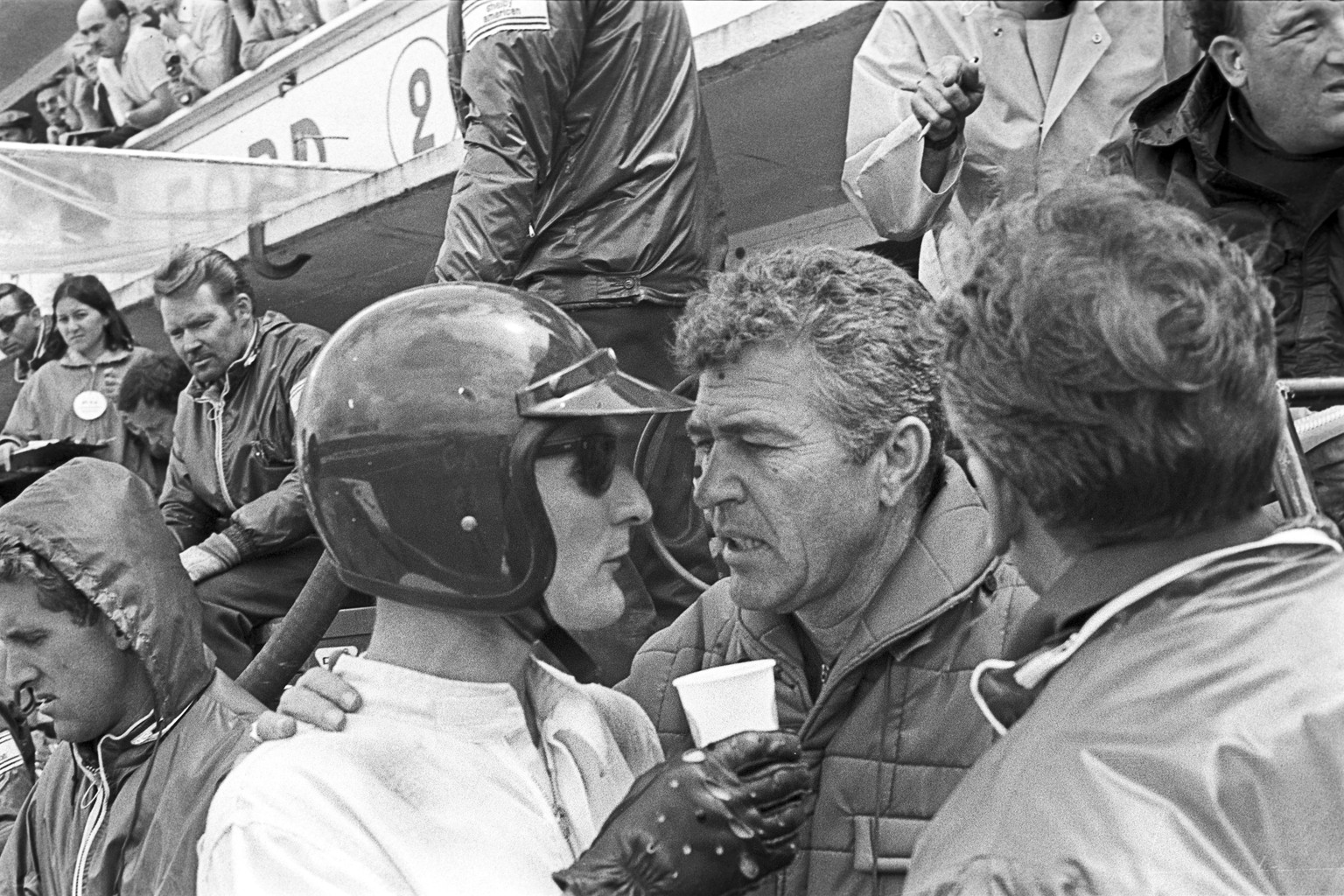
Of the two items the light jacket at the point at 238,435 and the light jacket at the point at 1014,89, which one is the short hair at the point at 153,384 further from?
the light jacket at the point at 1014,89

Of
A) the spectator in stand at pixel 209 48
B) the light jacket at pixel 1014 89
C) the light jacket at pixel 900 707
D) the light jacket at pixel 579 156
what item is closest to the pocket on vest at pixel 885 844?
the light jacket at pixel 900 707

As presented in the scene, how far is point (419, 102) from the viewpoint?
28.0 feet

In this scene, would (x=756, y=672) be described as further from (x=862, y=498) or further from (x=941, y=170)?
(x=941, y=170)

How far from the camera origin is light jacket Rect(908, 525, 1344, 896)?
4.21 ft

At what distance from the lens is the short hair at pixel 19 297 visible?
10352 millimetres

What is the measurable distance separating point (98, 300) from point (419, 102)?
185 centimetres

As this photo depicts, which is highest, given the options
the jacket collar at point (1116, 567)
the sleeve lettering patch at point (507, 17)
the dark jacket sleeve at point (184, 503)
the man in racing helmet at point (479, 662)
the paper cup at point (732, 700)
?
the sleeve lettering patch at point (507, 17)

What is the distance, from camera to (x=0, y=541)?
3.49 meters

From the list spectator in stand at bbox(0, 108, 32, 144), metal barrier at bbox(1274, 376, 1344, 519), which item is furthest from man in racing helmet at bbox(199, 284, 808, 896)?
spectator in stand at bbox(0, 108, 32, 144)

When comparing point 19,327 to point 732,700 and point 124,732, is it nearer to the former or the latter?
point 124,732

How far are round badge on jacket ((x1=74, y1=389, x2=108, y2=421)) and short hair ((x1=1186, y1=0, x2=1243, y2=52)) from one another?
5770 millimetres

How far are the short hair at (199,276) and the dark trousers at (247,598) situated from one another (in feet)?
3.11

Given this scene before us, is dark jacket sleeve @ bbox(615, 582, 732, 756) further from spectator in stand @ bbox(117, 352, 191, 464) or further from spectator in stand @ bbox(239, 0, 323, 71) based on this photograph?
spectator in stand @ bbox(239, 0, 323, 71)

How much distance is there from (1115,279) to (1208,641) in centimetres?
30
